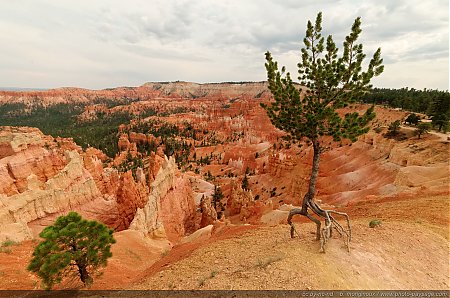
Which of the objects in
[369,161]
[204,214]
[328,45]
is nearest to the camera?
[328,45]

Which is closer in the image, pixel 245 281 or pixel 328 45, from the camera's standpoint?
pixel 245 281

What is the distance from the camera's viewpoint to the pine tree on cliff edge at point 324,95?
8.15 meters

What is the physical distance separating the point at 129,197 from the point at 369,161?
3729 centimetres

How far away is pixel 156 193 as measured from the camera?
2620cm

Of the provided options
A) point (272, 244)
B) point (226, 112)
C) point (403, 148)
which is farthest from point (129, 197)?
point (226, 112)

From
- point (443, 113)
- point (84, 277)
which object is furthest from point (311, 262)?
point (443, 113)

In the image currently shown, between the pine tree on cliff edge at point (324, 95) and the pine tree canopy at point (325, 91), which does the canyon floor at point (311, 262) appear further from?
the pine tree canopy at point (325, 91)

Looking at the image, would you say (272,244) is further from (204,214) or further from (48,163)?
(48,163)

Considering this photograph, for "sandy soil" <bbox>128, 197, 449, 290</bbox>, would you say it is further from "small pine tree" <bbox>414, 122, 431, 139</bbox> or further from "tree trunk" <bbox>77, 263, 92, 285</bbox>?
"small pine tree" <bbox>414, 122, 431, 139</bbox>

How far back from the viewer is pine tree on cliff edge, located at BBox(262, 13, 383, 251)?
8.15 metres

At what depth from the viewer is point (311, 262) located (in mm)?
7676

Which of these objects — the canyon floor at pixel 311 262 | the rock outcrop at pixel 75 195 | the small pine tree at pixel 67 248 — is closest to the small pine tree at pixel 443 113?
the canyon floor at pixel 311 262

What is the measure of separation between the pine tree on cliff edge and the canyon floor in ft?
2.71

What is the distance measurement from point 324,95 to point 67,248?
11.5 metres
